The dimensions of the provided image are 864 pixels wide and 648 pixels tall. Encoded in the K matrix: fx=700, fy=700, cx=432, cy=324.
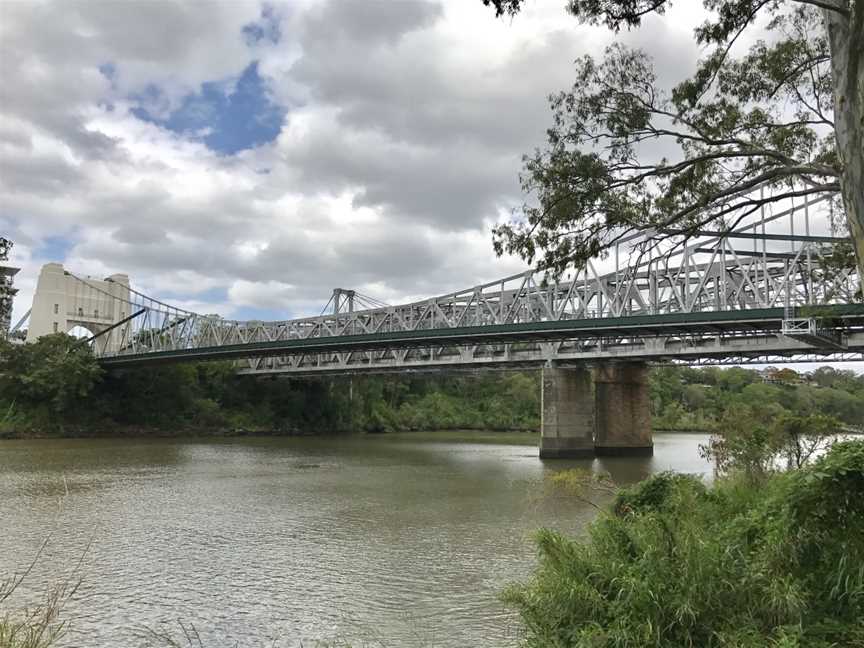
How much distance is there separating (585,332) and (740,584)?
31765 mm

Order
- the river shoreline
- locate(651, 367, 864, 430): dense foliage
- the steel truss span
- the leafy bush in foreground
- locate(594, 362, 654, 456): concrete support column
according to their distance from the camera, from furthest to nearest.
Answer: locate(651, 367, 864, 430): dense foliage, the river shoreline, locate(594, 362, 654, 456): concrete support column, the steel truss span, the leafy bush in foreground

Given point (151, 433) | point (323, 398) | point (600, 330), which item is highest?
point (600, 330)

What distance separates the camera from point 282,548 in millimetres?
14477

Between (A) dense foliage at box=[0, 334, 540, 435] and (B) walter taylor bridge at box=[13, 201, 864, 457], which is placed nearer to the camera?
(B) walter taylor bridge at box=[13, 201, 864, 457]

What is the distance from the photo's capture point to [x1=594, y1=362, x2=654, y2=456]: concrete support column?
162 feet

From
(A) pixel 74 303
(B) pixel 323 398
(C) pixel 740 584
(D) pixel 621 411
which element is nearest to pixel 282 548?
(C) pixel 740 584

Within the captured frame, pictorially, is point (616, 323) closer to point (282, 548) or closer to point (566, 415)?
point (566, 415)

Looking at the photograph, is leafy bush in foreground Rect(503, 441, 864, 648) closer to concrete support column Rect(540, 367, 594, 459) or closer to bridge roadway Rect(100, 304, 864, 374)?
bridge roadway Rect(100, 304, 864, 374)

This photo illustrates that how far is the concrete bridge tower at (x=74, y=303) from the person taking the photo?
75.4 meters


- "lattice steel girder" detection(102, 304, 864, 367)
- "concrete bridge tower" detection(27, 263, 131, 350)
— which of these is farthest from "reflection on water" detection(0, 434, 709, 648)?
"concrete bridge tower" detection(27, 263, 131, 350)

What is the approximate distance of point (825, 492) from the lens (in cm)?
634

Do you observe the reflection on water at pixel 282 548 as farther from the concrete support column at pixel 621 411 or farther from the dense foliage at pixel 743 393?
the dense foliage at pixel 743 393

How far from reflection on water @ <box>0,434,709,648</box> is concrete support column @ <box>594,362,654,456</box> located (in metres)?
19.2

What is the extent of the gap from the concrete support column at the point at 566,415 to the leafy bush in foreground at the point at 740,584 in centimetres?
3677
